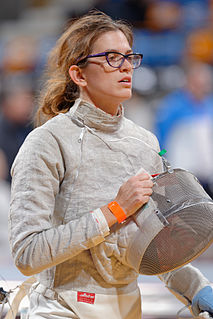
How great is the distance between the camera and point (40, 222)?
1152 millimetres

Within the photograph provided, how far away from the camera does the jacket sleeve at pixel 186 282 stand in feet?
4.27

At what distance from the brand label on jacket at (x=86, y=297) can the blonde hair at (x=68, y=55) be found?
16.5 inches

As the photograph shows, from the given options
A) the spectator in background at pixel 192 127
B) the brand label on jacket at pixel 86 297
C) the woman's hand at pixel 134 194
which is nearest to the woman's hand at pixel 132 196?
the woman's hand at pixel 134 194

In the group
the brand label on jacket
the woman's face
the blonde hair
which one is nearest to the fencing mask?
the brand label on jacket

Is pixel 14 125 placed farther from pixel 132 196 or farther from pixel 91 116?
pixel 132 196

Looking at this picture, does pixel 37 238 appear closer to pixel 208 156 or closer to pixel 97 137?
pixel 97 137

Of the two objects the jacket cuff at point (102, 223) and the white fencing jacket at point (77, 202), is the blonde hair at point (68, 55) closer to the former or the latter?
the white fencing jacket at point (77, 202)

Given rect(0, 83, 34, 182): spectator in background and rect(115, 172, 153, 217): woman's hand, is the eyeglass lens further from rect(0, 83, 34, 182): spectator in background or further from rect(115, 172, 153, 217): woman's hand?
rect(0, 83, 34, 182): spectator in background

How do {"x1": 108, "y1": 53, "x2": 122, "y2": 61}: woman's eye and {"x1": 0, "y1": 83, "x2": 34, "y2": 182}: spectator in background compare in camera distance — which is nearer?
{"x1": 108, "y1": 53, "x2": 122, "y2": 61}: woman's eye

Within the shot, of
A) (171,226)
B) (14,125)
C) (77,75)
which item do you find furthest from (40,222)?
(14,125)

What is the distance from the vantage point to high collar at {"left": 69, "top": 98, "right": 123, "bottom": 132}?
128 cm

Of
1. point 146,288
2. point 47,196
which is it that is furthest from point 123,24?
point 146,288

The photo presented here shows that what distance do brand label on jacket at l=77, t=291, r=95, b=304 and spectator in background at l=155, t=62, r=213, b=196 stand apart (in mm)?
2337

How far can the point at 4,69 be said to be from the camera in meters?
4.58
